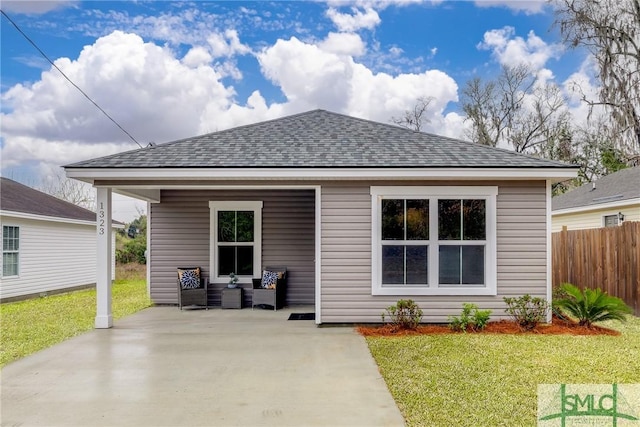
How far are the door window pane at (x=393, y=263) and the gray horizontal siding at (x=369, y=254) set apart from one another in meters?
0.25

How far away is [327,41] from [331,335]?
1251 centimetres

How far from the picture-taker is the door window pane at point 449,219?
773cm

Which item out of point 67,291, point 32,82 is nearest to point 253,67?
point 32,82

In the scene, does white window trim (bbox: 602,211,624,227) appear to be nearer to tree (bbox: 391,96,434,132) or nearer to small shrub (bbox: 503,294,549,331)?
small shrub (bbox: 503,294,549,331)

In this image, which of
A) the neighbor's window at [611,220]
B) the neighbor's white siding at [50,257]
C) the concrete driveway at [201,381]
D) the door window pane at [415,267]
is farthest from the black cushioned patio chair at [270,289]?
the neighbor's window at [611,220]

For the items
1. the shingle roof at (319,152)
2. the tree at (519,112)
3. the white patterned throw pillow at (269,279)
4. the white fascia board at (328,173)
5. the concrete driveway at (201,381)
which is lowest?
the concrete driveway at (201,381)

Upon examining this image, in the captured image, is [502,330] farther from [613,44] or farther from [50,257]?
[613,44]

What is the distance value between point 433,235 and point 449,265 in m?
0.57

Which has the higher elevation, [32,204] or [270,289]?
[32,204]

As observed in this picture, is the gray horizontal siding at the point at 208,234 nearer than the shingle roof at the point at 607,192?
Yes

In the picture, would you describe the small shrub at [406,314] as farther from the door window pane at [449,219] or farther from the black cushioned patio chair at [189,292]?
the black cushioned patio chair at [189,292]

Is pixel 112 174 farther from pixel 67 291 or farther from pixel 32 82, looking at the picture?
pixel 32 82

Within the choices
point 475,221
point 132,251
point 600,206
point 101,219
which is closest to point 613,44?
point 600,206

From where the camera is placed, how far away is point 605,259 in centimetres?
986
